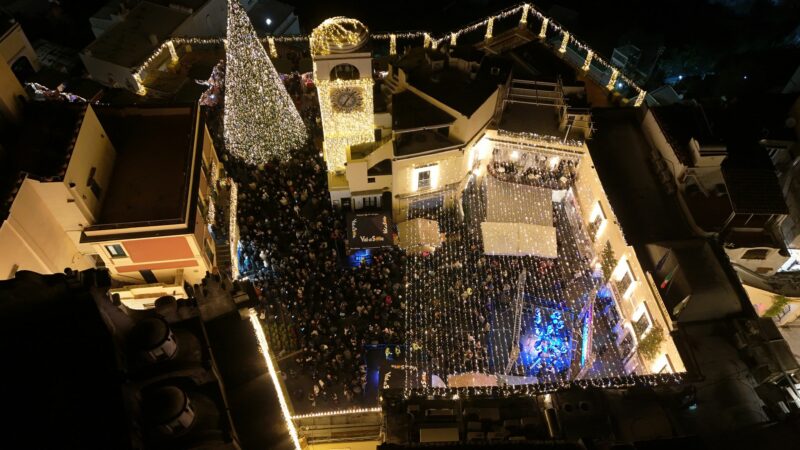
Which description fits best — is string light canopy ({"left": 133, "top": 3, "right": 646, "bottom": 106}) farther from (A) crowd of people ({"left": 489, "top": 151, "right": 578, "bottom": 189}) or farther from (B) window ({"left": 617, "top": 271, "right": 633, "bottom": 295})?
(B) window ({"left": 617, "top": 271, "right": 633, "bottom": 295})

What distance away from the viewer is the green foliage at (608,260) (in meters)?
25.2

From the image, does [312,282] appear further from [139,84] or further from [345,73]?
[139,84]

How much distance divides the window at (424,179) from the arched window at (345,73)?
6095 mm

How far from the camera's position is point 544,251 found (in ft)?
89.9

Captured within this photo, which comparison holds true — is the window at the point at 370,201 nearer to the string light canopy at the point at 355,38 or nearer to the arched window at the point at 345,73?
the arched window at the point at 345,73

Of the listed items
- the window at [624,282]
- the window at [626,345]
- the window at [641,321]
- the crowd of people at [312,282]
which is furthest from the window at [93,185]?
the window at [626,345]

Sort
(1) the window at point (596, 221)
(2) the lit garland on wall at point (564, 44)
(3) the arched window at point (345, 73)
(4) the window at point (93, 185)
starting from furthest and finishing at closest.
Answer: (2) the lit garland on wall at point (564, 44), (1) the window at point (596, 221), (3) the arched window at point (345, 73), (4) the window at point (93, 185)

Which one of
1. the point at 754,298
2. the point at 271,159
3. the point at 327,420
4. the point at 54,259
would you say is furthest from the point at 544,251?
the point at 54,259

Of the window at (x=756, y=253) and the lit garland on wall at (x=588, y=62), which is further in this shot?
the lit garland on wall at (x=588, y=62)

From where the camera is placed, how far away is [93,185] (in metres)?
21.0

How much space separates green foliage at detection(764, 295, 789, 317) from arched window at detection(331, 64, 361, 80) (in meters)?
21.7

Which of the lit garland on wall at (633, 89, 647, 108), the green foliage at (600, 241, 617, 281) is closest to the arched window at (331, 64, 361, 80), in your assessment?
the green foliage at (600, 241, 617, 281)

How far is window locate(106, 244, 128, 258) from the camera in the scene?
2131cm

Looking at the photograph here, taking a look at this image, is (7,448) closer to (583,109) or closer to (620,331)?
(620,331)
